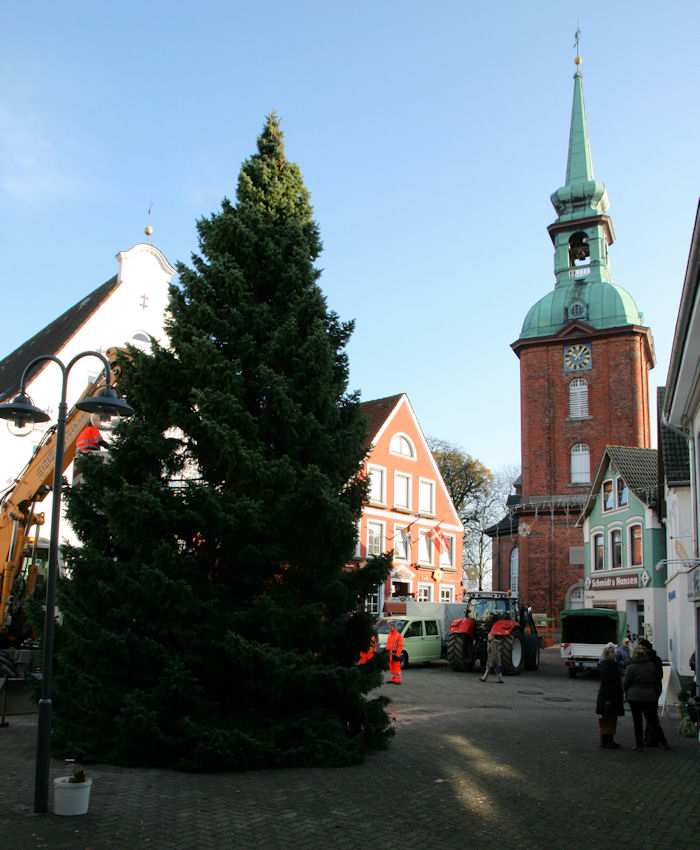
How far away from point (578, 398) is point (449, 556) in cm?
1661

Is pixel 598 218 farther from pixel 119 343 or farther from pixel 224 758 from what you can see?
pixel 224 758

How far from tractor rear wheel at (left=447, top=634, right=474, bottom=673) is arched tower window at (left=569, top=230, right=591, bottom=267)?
38108mm

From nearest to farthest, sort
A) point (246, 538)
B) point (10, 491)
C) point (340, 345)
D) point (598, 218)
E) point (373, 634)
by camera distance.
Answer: point (246, 538)
point (373, 634)
point (340, 345)
point (10, 491)
point (598, 218)

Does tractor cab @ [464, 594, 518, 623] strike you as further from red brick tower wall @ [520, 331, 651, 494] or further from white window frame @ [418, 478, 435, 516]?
red brick tower wall @ [520, 331, 651, 494]

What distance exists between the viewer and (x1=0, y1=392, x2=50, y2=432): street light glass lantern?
27.6 feet

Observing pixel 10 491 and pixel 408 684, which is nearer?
pixel 10 491

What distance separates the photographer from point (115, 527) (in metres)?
10.1

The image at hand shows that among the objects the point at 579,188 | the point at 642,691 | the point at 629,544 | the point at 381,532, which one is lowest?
the point at 642,691

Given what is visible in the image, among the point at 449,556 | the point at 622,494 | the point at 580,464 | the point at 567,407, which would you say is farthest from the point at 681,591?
the point at 567,407

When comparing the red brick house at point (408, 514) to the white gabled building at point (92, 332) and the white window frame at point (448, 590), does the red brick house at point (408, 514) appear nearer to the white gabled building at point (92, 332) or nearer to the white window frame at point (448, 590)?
the white window frame at point (448, 590)

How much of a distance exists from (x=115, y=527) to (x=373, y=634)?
148 inches

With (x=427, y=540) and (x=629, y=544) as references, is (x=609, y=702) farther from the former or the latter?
(x=427, y=540)

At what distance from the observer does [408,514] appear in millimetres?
42562

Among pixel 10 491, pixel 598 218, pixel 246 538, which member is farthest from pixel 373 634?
pixel 598 218
